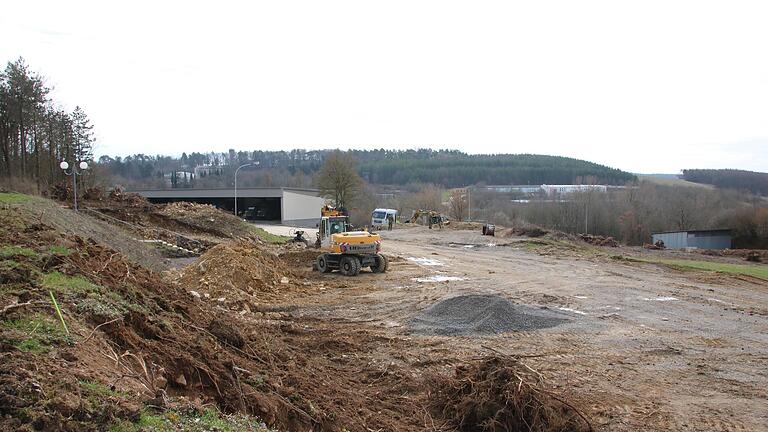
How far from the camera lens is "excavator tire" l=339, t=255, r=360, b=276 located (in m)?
23.1

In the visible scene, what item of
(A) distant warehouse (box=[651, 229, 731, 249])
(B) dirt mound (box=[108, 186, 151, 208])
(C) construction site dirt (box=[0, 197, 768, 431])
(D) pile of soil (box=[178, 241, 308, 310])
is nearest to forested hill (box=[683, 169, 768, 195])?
(A) distant warehouse (box=[651, 229, 731, 249])

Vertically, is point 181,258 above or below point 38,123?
below

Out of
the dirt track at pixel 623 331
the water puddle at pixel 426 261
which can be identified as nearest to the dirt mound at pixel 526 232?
the dirt track at pixel 623 331

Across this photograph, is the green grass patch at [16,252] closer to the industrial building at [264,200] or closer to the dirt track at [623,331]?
the dirt track at [623,331]

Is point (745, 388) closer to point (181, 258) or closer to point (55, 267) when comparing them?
point (55, 267)

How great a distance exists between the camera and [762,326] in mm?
14938

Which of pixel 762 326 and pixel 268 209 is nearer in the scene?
pixel 762 326

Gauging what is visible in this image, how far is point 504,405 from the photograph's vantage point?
835 centimetres

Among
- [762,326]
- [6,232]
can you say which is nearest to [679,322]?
[762,326]

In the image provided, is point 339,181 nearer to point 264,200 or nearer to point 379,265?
Answer: point 264,200

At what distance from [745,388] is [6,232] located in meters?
14.2

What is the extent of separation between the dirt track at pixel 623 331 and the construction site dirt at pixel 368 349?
6cm

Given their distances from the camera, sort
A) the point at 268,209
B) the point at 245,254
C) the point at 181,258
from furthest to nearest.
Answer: the point at 268,209
the point at 181,258
the point at 245,254

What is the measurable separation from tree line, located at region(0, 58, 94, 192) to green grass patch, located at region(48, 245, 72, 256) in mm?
23982
